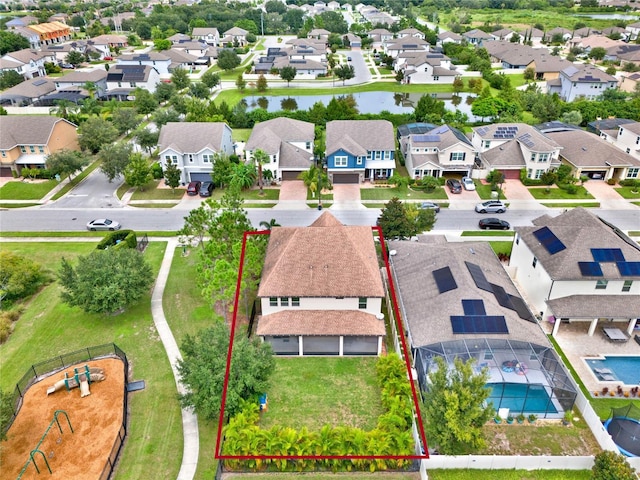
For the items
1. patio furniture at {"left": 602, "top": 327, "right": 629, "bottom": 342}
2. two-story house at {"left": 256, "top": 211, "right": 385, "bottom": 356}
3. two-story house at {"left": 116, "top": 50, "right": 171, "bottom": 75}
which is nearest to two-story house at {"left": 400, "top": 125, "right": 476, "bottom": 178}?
two-story house at {"left": 256, "top": 211, "right": 385, "bottom": 356}

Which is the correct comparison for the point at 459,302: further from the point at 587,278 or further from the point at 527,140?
the point at 527,140

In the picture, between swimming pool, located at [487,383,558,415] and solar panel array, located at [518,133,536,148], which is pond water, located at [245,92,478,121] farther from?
swimming pool, located at [487,383,558,415]

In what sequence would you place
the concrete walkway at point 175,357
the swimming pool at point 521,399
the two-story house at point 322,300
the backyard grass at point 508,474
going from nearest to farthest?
1. the backyard grass at point 508,474
2. the concrete walkway at point 175,357
3. the swimming pool at point 521,399
4. the two-story house at point 322,300

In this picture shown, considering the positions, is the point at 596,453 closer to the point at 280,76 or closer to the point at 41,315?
the point at 41,315

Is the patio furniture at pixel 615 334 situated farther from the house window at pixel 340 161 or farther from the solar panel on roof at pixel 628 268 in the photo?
the house window at pixel 340 161

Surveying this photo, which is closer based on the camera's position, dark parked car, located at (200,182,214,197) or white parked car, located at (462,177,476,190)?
dark parked car, located at (200,182,214,197)

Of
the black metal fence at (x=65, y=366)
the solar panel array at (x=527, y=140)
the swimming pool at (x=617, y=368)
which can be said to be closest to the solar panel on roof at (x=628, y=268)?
the swimming pool at (x=617, y=368)
